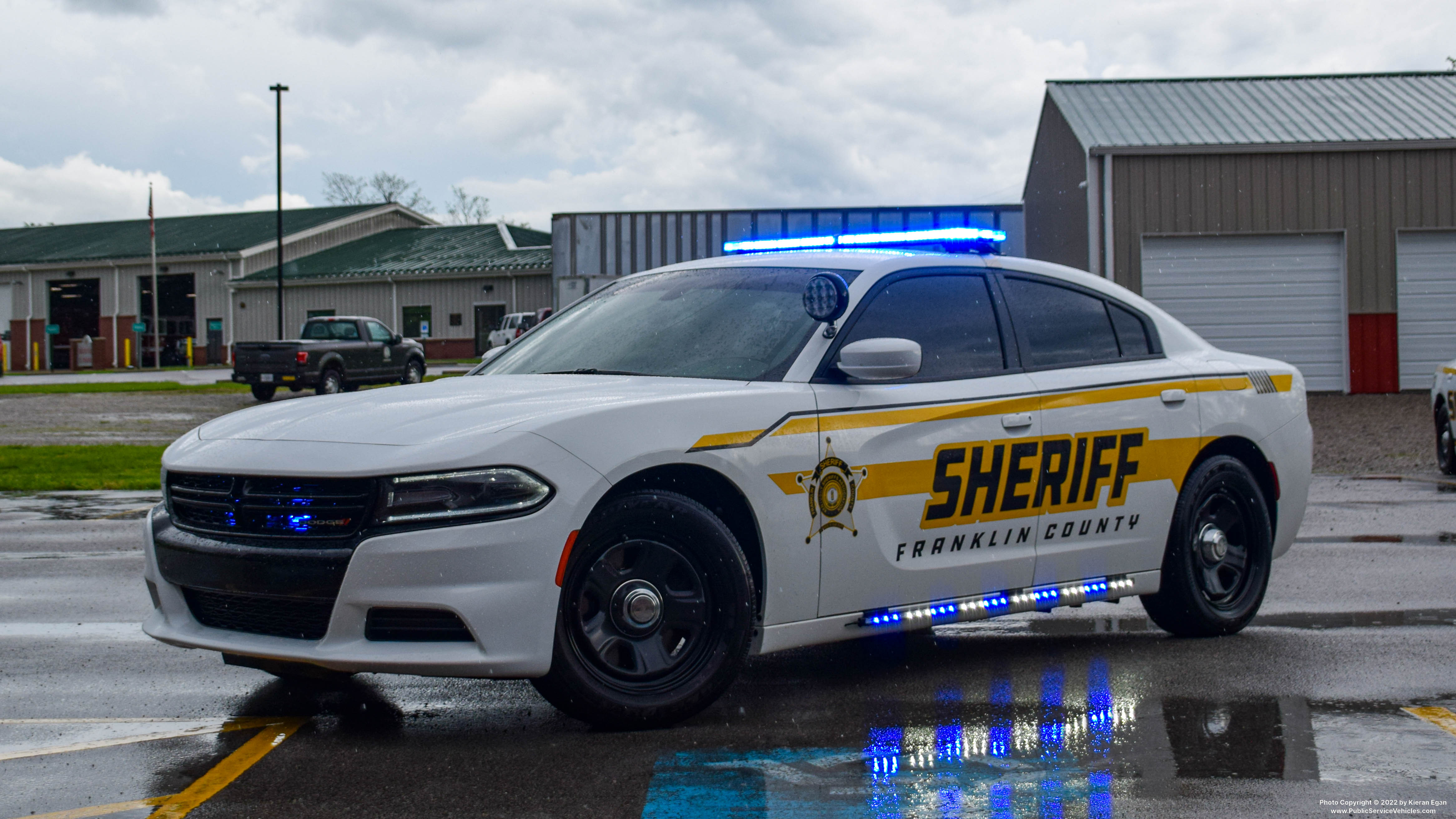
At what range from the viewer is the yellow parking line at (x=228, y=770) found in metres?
3.59

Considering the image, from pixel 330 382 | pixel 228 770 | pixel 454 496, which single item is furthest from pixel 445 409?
pixel 330 382

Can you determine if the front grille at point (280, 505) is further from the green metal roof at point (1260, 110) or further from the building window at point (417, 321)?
the building window at point (417, 321)

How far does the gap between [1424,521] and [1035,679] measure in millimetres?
6052

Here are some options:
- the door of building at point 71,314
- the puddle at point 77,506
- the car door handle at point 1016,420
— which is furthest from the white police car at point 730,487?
the door of building at point 71,314

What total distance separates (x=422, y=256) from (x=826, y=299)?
180 ft

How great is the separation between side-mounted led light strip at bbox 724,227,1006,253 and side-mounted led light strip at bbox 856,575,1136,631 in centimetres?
139

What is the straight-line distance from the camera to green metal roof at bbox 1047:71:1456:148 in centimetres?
2452

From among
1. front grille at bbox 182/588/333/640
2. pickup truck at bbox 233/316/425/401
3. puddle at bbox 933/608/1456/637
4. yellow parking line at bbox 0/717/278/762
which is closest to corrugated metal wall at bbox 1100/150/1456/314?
pickup truck at bbox 233/316/425/401

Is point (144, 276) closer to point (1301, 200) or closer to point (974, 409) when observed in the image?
point (1301, 200)

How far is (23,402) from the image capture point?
2645 cm

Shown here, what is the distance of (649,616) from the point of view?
422cm

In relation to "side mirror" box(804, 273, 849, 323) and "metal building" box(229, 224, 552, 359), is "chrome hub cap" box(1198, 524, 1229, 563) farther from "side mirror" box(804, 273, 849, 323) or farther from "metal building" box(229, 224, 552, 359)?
"metal building" box(229, 224, 552, 359)

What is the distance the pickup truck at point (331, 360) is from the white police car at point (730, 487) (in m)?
22.7

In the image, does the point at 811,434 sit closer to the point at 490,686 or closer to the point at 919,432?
the point at 919,432
